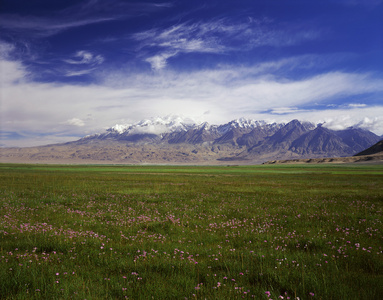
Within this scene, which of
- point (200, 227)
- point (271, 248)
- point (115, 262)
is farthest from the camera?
point (200, 227)

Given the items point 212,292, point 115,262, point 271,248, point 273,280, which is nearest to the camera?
point 212,292

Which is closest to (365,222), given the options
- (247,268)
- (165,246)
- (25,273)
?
(247,268)

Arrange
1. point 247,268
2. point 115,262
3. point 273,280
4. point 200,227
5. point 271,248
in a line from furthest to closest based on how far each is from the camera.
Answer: point 200,227 → point 271,248 → point 115,262 → point 247,268 → point 273,280

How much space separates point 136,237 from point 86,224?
3799 mm

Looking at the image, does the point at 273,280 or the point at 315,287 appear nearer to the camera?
the point at 315,287

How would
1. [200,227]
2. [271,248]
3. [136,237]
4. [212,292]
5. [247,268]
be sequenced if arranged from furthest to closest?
[200,227], [136,237], [271,248], [247,268], [212,292]

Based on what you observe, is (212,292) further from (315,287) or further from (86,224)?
(86,224)

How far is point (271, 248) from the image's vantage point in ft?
24.8

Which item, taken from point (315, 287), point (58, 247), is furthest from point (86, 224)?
point (315, 287)

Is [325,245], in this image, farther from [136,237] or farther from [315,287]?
[136,237]

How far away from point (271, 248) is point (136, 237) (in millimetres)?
4866

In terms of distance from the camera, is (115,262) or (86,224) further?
(86,224)

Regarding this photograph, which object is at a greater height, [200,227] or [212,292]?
[212,292]

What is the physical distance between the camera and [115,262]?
640 centimetres
